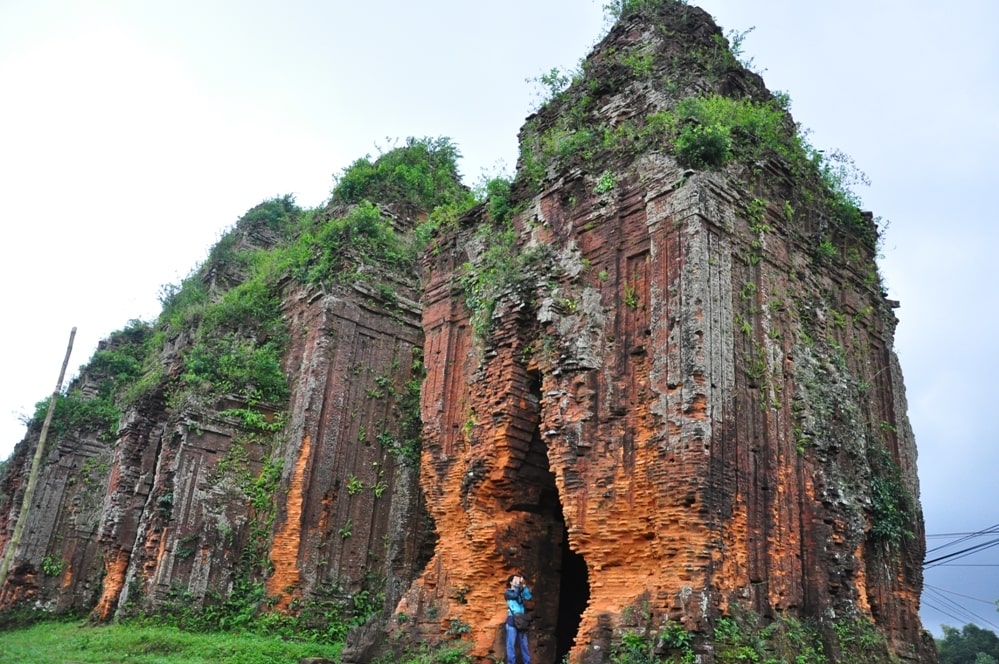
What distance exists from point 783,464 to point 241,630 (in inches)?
354

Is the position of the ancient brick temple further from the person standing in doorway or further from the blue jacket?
the blue jacket

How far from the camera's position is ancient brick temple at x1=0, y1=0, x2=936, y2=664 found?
8953 millimetres

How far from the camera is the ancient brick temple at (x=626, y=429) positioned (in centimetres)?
895

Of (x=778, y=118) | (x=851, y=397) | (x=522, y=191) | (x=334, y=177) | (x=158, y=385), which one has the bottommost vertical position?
(x=851, y=397)

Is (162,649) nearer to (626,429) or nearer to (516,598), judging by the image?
(516,598)

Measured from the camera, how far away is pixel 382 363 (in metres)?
16.1

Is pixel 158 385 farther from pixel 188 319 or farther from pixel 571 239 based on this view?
pixel 571 239

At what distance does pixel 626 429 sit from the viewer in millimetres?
9492

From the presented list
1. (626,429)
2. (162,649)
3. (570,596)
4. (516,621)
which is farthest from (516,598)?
(162,649)

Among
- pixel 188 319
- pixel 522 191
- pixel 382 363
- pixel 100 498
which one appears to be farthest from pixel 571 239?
pixel 100 498

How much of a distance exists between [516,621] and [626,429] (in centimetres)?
248

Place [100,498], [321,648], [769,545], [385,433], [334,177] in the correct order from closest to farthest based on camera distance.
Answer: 1. [769,545]
2. [321,648]
3. [385,433]
4. [334,177]
5. [100,498]

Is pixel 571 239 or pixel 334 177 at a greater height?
pixel 334 177

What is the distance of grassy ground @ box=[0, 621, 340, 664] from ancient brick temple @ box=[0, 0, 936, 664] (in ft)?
2.73
